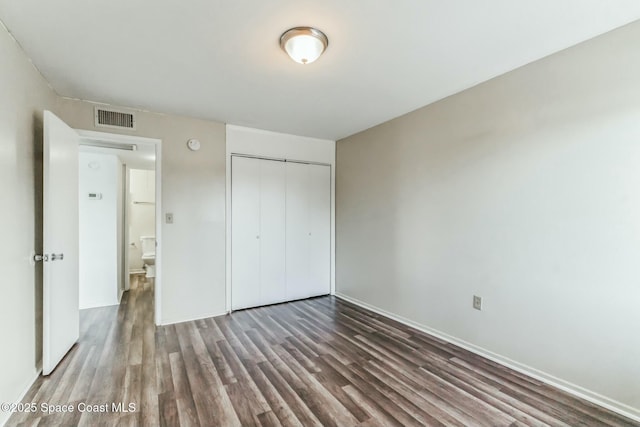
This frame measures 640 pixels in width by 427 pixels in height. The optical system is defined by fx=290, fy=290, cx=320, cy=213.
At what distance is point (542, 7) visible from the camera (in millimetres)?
1635

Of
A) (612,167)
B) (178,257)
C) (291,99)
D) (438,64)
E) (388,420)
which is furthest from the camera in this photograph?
(178,257)

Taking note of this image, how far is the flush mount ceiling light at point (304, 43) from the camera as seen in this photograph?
71.2 inches

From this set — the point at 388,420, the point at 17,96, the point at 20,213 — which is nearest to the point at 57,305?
the point at 20,213

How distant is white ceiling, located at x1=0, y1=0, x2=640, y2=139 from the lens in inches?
64.5

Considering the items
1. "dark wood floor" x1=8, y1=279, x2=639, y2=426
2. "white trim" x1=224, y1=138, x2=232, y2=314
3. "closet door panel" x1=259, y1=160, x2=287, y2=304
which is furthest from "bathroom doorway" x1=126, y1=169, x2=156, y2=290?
"closet door panel" x1=259, y1=160, x2=287, y2=304

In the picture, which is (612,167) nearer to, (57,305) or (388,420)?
(388,420)

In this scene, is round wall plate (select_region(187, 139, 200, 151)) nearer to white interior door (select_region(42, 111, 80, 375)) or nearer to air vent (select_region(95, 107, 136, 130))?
air vent (select_region(95, 107, 136, 130))

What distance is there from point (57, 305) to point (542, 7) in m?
3.94

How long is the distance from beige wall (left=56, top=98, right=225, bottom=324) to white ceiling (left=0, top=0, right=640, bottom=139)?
0.45 m

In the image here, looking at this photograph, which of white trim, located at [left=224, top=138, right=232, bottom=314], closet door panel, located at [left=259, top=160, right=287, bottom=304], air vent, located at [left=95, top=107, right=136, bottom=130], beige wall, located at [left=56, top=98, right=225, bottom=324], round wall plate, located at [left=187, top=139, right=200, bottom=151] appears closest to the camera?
air vent, located at [left=95, top=107, right=136, bottom=130]

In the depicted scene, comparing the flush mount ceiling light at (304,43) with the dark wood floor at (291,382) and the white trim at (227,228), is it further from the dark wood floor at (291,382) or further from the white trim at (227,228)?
the dark wood floor at (291,382)

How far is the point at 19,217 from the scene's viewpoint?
195 cm

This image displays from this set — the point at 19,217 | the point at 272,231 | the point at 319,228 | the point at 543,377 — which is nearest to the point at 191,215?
the point at 272,231

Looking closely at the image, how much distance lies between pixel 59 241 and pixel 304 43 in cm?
248
